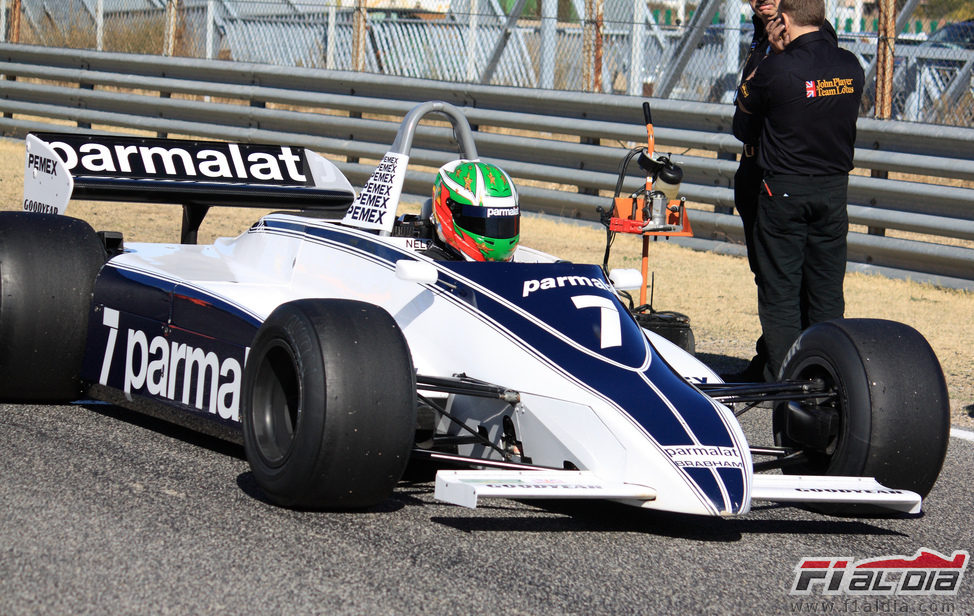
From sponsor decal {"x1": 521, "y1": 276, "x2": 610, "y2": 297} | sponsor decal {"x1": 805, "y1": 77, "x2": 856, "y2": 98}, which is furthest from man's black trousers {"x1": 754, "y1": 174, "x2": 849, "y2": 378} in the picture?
sponsor decal {"x1": 521, "y1": 276, "x2": 610, "y2": 297}

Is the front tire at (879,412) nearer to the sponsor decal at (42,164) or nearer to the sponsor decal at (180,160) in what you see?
the sponsor decal at (180,160)

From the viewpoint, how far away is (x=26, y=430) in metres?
5.72

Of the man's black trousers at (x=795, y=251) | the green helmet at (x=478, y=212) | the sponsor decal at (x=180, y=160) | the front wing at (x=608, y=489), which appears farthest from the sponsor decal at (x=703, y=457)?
the sponsor decal at (x=180, y=160)

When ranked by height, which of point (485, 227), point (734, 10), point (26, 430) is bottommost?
point (26, 430)

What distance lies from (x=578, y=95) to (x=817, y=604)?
9.50m

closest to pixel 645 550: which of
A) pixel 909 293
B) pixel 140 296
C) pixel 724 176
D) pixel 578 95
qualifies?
pixel 140 296

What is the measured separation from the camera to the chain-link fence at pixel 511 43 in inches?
473

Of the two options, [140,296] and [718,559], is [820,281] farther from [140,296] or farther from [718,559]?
[140,296]

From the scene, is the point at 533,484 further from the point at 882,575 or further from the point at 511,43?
the point at 511,43

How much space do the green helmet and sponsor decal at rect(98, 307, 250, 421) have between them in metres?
1.09

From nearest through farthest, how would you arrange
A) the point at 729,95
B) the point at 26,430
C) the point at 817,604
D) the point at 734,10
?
the point at 817,604 < the point at 26,430 < the point at 734,10 < the point at 729,95

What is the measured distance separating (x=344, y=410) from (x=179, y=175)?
3501 millimetres

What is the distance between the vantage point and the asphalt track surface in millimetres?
3775

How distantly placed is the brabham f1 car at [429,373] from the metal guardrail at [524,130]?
5567 mm
